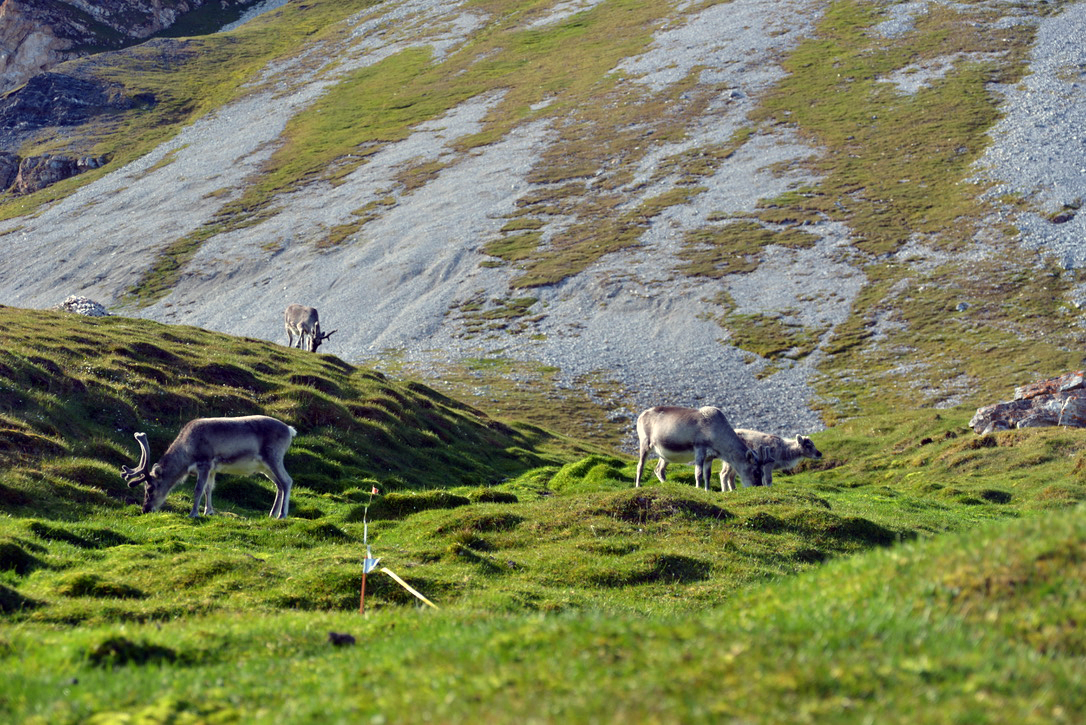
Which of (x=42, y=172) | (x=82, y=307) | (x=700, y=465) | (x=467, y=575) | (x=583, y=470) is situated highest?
(x=467, y=575)

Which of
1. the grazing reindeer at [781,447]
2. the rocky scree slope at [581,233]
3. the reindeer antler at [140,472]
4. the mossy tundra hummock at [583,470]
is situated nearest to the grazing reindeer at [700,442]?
the mossy tundra hummock at [583,470]

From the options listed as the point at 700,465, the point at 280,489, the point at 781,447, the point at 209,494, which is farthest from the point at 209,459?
the point at 781,447

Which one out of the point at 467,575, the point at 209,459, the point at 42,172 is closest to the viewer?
the point at 467,575

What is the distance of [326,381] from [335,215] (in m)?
86.6

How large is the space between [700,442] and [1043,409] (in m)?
25.4

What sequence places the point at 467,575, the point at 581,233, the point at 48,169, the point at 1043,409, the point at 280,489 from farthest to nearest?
the point at 48,169
the point at 581,233
the point at 1043,409
the point at 280,489
the point at 467,575

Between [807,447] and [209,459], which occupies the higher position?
[209,459]

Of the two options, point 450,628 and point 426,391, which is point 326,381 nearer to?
point 426,391

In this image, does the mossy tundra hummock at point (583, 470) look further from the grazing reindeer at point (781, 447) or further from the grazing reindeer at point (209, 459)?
the grazing reindeer at point (781, 447)

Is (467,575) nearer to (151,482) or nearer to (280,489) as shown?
(280,489)

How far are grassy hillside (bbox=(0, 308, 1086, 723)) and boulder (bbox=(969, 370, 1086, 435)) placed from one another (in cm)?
327

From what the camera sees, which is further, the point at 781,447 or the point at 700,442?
the point at 781,447

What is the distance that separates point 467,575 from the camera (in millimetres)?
17609

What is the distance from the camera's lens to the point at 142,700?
7.85 metres
